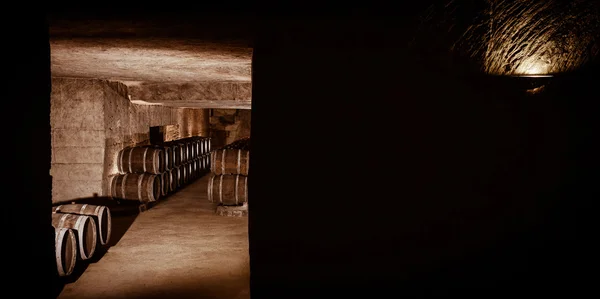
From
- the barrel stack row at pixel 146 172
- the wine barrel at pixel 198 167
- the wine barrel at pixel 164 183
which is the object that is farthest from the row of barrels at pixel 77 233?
the wine barrel at pixel 198 167

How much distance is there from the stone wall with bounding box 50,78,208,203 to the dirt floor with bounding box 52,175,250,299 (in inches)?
25.9

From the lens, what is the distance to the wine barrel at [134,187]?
6996mm

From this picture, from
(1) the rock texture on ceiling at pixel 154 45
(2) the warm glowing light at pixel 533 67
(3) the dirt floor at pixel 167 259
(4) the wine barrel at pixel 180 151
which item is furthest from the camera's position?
(4) the wine barrel at pixel 180 151

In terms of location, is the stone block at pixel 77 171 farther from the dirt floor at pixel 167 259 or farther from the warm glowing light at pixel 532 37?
the warm glowing light at pixel 532 37

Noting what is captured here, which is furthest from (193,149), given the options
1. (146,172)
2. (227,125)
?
(227,125)

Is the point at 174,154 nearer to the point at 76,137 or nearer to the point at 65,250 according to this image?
the point at 76,137

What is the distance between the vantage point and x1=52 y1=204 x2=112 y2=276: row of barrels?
166 inches

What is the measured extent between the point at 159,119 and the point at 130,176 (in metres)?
2.16

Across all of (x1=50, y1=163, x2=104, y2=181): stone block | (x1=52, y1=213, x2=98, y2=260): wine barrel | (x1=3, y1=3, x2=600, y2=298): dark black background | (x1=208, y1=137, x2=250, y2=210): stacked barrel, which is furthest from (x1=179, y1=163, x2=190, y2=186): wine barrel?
(x1=3, y1=3, x2=600, y2=298): dark black background

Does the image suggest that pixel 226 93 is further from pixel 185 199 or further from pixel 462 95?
pixel 462 95

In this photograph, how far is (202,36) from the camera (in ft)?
8.89

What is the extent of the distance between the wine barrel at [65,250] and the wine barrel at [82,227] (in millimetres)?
160

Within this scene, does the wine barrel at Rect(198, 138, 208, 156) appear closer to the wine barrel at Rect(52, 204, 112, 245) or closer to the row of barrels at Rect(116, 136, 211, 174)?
the row of barrels at Rect(116, 136, 211, 174)

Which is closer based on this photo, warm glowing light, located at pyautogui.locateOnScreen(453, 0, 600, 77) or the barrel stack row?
warm glowing light, located at pyautogui.locateOnScreen(453, 0, 600, 77)
